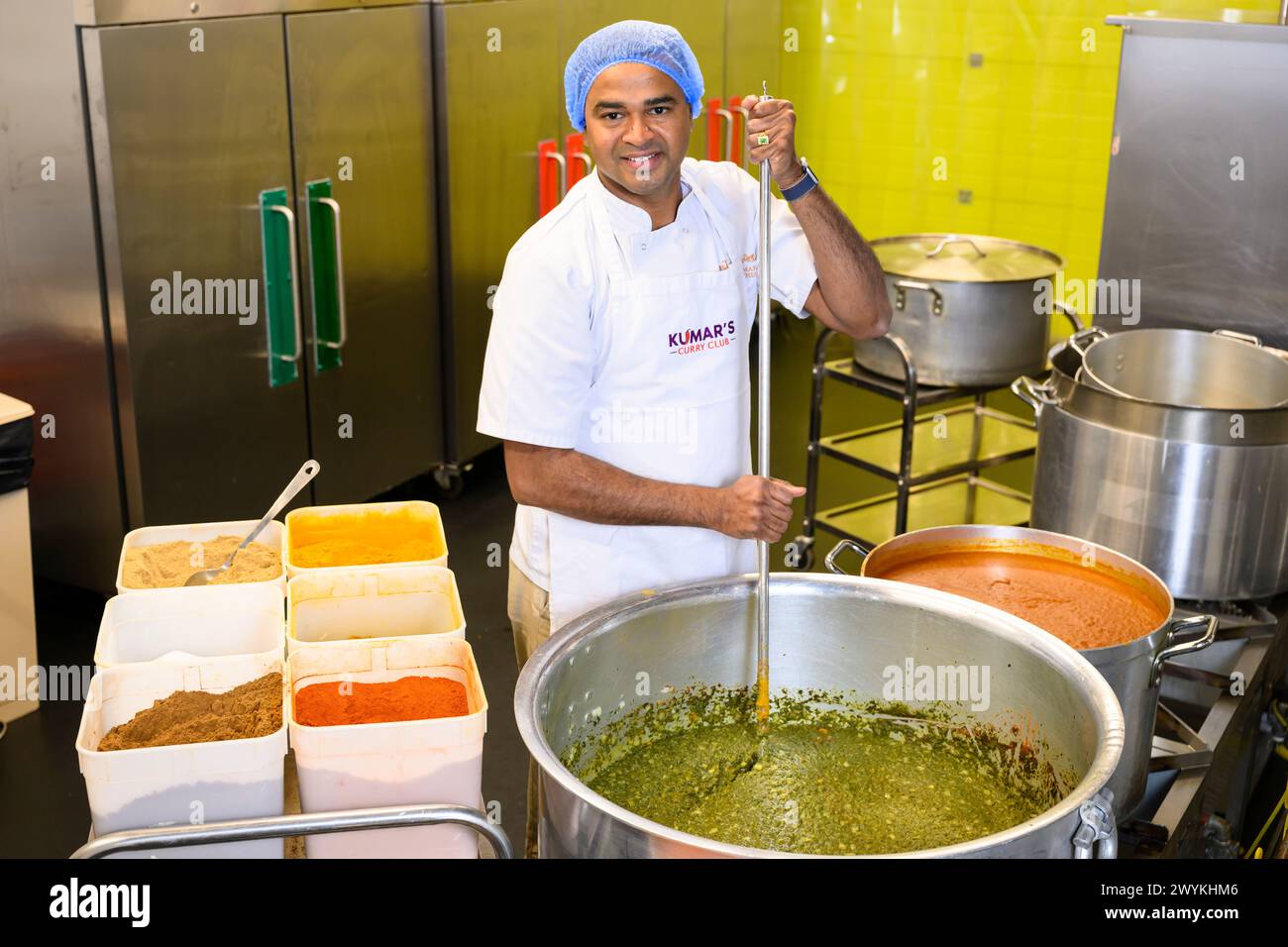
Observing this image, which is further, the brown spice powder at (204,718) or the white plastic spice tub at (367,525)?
the white plastic spice tub at (367,525)

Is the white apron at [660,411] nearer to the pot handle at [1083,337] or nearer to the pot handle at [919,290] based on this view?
the pot handle at [1083,337]

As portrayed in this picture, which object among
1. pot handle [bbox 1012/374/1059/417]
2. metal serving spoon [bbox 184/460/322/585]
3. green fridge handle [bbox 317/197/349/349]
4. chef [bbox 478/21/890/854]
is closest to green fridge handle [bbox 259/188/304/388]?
green fridge handle [bbox 317/197/349/349]

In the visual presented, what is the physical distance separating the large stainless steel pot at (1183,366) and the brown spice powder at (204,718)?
171 cm

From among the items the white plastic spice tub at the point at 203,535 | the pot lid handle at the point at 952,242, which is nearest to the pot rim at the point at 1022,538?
the white plastic spice tub at the point at 203,535

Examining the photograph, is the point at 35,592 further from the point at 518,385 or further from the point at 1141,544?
the point at 1141,544

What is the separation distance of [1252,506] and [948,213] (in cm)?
426

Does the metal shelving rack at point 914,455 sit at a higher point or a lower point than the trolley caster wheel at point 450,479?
higher

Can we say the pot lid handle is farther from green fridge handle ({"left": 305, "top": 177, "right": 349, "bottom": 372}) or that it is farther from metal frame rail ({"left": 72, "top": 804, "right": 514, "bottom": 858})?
metal frame rail ({"left": 72, "top": 804, "right": 514, "bottom": 858})

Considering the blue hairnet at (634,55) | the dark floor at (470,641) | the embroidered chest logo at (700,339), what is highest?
the blue hairnet at (634,55)

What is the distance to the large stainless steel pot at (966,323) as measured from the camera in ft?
11.2

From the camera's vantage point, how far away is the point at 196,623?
5.69ft

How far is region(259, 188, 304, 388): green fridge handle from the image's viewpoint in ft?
12.3

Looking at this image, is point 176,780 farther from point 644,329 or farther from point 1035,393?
point 1035,393

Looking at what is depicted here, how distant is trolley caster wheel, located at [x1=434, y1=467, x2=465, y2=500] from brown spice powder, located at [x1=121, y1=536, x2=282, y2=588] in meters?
2.70
